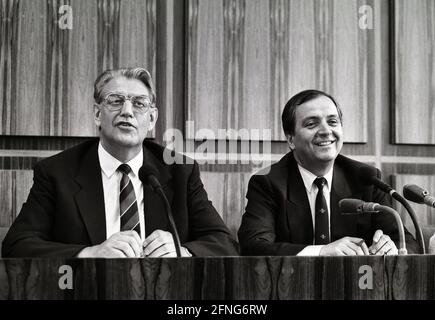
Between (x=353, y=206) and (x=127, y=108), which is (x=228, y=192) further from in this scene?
(x=353, y=206)

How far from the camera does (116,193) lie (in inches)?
78.4

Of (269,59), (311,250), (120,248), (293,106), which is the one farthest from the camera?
(269,59)

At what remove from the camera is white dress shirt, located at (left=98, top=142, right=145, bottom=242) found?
6.46ft

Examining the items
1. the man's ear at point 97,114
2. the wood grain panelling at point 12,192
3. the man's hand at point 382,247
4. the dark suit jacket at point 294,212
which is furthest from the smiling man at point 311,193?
the wood grain panelling at point 12,192

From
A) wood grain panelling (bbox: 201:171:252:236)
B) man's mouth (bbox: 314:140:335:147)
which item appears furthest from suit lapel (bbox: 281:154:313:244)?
wood grain panelling (bbox: 201:171:252:236)

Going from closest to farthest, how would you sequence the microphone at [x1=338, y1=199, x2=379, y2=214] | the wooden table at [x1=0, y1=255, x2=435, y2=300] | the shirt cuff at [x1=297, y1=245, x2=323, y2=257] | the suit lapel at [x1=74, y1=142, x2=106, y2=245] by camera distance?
1. the wooden table at [x1=0, y1=255, x2=435, y2=300]
2. the microphone at [x1=338, y1=199, x2=379, y2=214]
3. the shirt cuff at [x1=297, y1=245, x2=323, y2=257]
4. the suit lapel at [x1=74, y1=142, x2=106, y2=245]

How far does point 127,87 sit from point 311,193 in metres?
0.74

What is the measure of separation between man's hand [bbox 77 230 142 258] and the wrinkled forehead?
64cm

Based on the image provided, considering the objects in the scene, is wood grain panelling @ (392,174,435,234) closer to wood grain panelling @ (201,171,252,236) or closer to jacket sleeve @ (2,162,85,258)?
wood grain panelling @ (201,171,252,236)

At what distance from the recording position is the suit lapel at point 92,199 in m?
1.91

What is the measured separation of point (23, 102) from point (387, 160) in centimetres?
143

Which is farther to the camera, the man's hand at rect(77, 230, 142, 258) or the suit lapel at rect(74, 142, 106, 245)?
the suit lapel at rect(74, 142, 106, 245)

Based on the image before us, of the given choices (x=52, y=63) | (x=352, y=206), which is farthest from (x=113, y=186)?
(x=352, y=206)

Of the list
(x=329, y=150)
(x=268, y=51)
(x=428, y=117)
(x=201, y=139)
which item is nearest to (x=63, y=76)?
(x=201, y=139)
